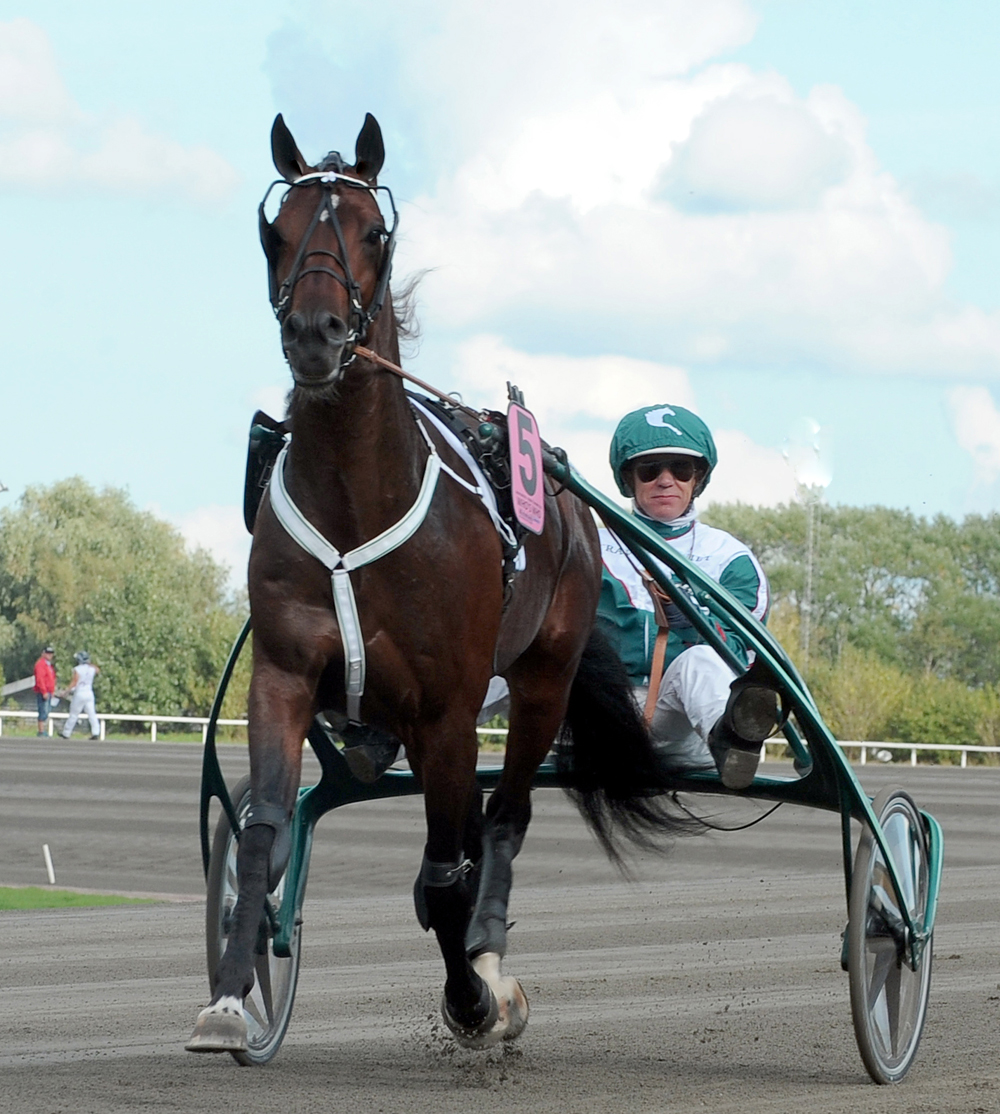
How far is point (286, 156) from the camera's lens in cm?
422

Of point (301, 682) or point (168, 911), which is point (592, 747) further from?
point (168, 911)

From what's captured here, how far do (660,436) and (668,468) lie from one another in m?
0.11

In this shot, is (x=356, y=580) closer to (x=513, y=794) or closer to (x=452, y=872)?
(x=452, y=872)

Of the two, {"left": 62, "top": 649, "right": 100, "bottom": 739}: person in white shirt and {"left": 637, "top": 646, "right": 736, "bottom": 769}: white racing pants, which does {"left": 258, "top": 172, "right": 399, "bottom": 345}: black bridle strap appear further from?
{"left": 62, "top": 649, "right": 100, "bottom": 739}: person in white shirt

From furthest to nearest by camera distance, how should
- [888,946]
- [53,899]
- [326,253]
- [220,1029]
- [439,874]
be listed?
[53,899] → [888,946] → [439,874] → [326,253] → [220,1029]

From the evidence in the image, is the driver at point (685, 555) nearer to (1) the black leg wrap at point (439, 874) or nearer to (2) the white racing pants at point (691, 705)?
(2) the white racing pants at point (691, 705)

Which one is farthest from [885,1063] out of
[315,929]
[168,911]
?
[168,911]

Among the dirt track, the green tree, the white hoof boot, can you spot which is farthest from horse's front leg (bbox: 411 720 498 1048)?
the green tree

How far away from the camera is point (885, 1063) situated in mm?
4688

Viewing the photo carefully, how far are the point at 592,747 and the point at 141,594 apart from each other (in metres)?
39.3

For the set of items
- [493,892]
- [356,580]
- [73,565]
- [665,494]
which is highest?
[73,565]

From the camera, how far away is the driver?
18.6 feet

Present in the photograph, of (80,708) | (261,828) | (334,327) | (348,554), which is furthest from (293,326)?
(80,708)

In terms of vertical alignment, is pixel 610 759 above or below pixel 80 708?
below
